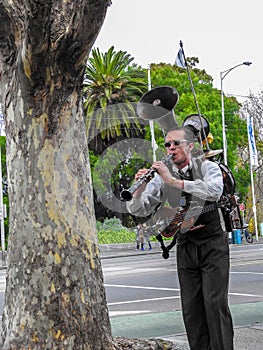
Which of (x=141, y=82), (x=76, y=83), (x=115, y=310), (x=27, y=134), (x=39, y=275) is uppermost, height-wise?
(x=141, y=82)

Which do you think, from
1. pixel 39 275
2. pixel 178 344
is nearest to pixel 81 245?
pixel 39 275

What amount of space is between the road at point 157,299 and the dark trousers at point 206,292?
8.09 ft

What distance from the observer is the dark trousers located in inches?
193

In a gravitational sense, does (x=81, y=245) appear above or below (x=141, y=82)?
below

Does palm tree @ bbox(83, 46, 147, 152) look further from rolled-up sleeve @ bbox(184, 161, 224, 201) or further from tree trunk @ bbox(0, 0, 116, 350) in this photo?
rolled-up sleeve @ bbox(184, 161, 224, 201)

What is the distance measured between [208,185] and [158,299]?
658cm

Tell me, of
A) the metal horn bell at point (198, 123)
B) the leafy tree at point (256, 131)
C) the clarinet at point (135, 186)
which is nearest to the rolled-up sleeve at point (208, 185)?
the clarinet at point (135, 186)

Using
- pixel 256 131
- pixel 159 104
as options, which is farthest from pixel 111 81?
pixel 159 104

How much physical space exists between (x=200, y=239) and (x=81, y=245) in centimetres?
98

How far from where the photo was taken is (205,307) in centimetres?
498

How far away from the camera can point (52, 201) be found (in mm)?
5340

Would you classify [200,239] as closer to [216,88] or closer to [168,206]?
[168,206]

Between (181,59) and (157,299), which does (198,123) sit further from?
(157,299)

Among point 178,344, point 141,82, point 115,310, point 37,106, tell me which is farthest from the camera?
point 141,82
